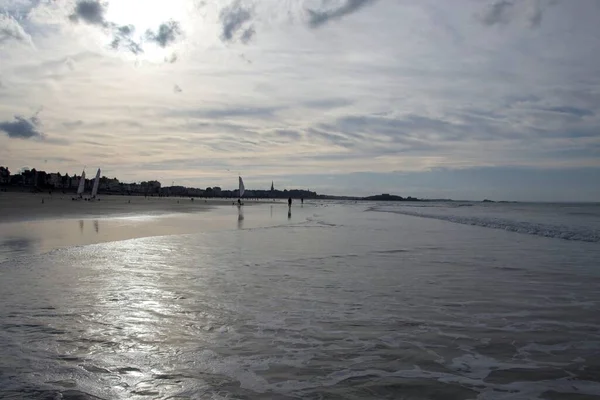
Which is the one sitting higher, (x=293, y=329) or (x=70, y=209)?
(x=70, y=209)

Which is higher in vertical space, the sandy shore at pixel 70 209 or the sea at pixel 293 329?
the sandy shore at pixel 70 209

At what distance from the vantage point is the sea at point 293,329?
17.3 ft

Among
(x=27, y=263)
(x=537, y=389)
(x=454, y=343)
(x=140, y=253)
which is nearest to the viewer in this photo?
(x=537, y=389)

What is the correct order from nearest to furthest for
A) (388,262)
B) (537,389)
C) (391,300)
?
1. (537,389)
2. (391,300)
3. (388,262)

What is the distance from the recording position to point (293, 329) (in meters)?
7.61

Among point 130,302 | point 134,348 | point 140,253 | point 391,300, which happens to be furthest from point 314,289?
point 140,253

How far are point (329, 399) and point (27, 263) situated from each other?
1224 centimetres

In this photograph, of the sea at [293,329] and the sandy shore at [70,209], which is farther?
the sandy shore at [70,209]

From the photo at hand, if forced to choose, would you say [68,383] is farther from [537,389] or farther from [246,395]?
[537,389]

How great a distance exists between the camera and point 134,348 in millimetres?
6320

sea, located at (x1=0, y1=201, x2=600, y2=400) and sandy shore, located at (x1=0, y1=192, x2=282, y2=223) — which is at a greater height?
sandy shore, located at (x1=0, y1=192, x2=282, y2=223)

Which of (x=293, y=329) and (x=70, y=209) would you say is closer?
(x=293, y=329)

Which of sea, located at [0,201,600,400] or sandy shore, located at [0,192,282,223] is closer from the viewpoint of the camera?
sea, located at [0,201,600,400]

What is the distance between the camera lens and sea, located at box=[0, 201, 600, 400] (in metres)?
5.27
